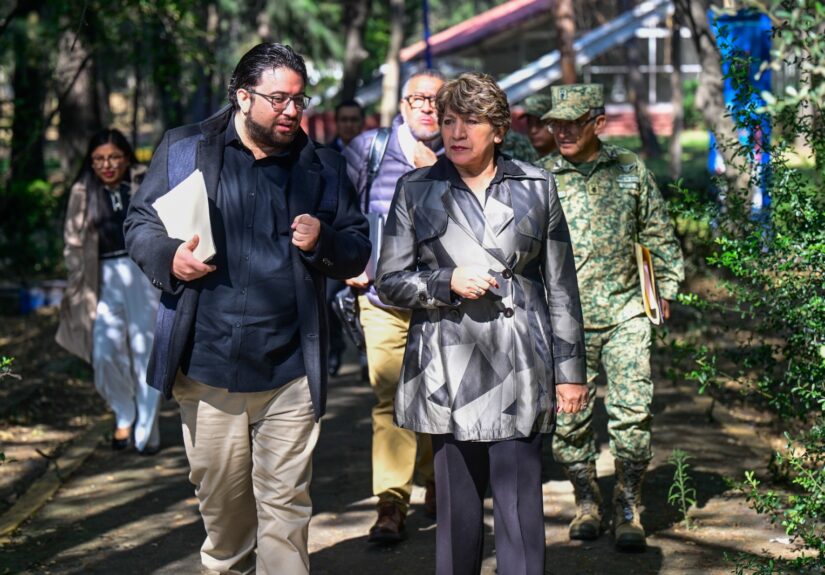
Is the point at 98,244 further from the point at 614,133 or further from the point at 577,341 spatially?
the point at 614,133

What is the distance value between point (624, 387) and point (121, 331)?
379 centimetres

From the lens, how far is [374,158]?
653 cm

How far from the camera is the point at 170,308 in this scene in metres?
4.72

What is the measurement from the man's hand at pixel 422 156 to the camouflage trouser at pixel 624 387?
114cm

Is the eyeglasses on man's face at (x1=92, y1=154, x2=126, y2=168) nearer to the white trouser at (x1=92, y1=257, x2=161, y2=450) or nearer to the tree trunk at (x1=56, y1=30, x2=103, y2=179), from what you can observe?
the white trouser at (x1=92, y1=257, x2=161, y2=450)

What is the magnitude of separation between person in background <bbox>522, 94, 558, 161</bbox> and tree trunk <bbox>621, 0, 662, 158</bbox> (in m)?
28.5

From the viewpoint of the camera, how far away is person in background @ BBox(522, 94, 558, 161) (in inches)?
322

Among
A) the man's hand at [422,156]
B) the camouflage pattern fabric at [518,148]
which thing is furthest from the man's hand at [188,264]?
the camouflage pattern fabric at [518,148]

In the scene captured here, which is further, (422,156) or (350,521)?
(350,521)

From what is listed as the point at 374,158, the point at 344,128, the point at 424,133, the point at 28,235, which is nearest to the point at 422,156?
the point at 424,133

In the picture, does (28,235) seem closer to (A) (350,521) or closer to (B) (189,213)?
(A) (350,521)

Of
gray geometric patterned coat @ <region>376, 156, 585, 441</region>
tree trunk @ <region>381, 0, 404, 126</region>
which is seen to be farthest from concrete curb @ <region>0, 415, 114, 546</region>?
tree trunk @ <region>381, 0, 404, 126</region>

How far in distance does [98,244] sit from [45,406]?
1.85 m

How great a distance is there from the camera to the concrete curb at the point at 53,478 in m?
6.75
